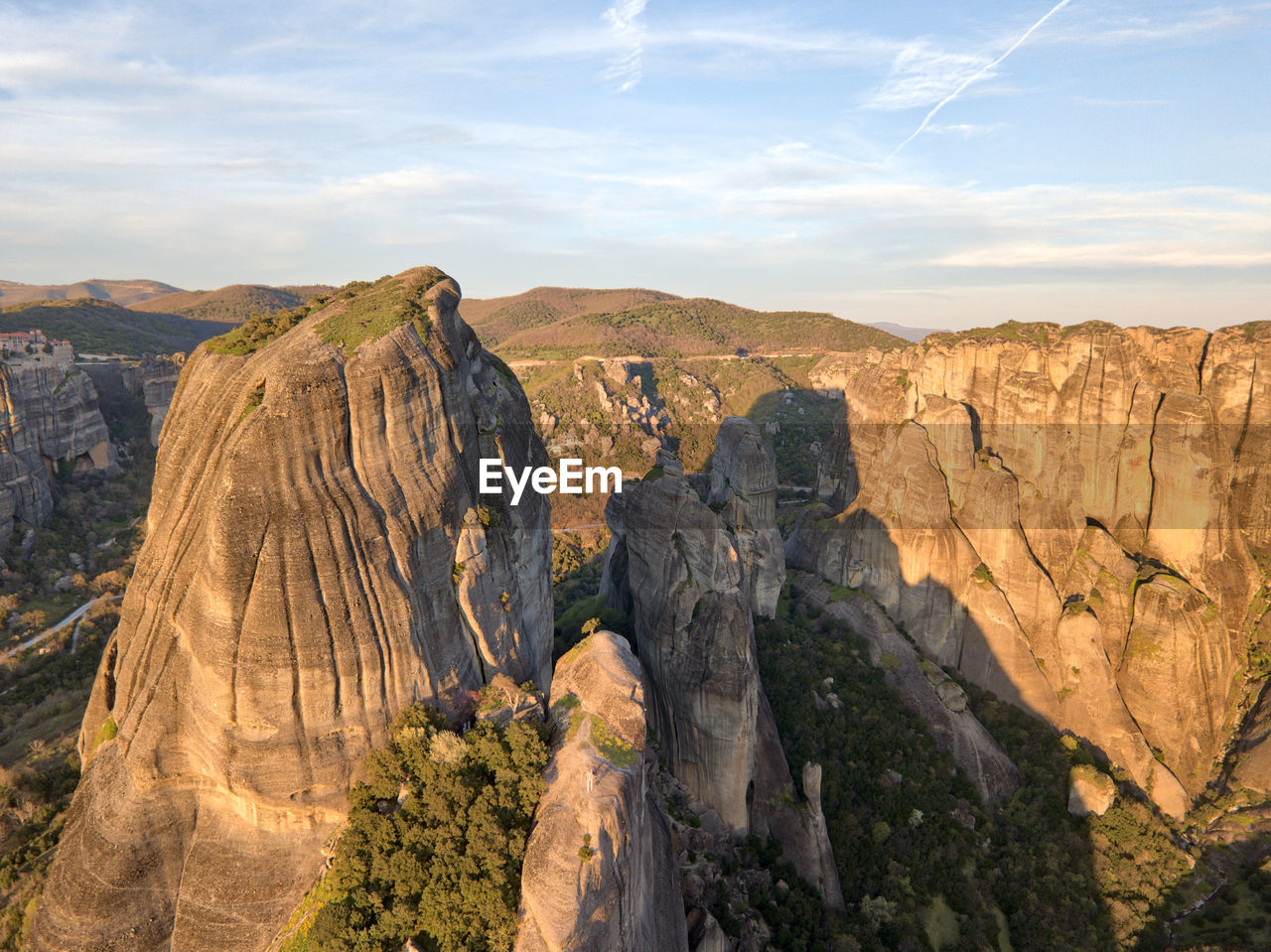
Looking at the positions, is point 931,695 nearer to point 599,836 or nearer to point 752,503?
point 752,503

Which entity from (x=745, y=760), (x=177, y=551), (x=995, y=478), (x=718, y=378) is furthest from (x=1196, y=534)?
(x=718, y=378)

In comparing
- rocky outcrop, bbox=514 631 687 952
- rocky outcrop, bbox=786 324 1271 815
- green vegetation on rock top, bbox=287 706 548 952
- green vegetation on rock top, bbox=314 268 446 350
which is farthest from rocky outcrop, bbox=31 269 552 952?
rocky outcrop, bbox=786 324 1271 815

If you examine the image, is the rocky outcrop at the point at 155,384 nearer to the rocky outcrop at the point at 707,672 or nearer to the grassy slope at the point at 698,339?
the grassy slope at the point at 698,339

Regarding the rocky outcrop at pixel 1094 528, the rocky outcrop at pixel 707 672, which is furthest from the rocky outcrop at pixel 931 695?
the rocky outcrop at pixel 707 672

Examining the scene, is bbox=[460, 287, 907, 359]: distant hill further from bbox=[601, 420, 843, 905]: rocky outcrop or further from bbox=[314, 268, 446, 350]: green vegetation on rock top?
bbox=[314, 268, 446, 350]: green vegetation on rock top

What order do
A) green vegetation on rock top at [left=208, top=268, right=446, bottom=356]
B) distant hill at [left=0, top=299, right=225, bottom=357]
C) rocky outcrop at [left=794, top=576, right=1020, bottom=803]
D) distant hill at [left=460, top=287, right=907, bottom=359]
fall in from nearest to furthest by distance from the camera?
green vegetation on rock top at [left=208, top=268, right=446, bottom=356]
rocky outcrop at [left=794, top=576, right=1020, bottom=803]
distant hill at [left=0, top=299, right=225, bottom=357]
distant hill at [left=460, top=287, right=907, bottom=359]
